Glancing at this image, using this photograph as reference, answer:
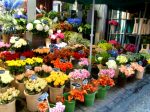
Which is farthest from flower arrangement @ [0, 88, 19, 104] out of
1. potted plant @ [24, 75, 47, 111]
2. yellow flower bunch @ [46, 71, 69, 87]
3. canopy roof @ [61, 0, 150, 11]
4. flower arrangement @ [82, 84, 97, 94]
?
canopy roof @ [61, 0, 150, 11]

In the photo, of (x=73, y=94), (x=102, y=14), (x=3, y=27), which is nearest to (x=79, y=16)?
(x=102, y=14)

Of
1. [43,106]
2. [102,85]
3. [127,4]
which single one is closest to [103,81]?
[102,85]

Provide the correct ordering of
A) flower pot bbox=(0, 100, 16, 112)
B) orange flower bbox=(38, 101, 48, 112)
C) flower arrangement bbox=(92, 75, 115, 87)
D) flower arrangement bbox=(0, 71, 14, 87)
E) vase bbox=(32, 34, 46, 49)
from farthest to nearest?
1. vase bbox=(32, 34, 46, 49)
2. flower arrangement bbox=(92, 75, 115, 87)
3. flower arrangement bbox=(0, 71, 14, 87)
4. flower pot bbox=(0, 100, 16, 112)
5. orange flower bbox=(38, 101, 48, 112)

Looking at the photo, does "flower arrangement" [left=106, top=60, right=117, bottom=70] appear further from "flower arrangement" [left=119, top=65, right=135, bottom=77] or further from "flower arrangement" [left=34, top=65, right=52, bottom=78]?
"flower arrangement" [left=34, top=65, right=52, bottom=78]

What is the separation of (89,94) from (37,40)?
2335mm

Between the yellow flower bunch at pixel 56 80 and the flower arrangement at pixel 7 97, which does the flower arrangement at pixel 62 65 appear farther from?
the flower arrangement at pixel 7 97

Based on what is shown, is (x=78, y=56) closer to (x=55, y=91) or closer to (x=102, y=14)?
(x=55, y=91)

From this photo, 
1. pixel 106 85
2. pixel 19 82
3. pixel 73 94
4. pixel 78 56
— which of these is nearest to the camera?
pixel 73 94

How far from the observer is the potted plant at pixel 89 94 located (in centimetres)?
308

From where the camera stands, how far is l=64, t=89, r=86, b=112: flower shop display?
282cm

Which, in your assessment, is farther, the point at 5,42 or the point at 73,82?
the point at 5,42

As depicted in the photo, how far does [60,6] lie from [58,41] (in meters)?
4.17

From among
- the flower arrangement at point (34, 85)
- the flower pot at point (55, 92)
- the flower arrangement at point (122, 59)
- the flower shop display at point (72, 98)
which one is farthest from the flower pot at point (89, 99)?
the flower arrangement at point (122, 59)

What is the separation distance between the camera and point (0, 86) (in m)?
2.95
